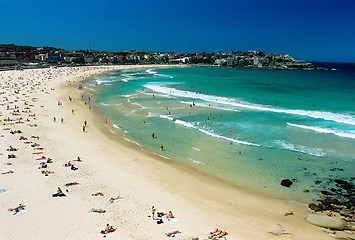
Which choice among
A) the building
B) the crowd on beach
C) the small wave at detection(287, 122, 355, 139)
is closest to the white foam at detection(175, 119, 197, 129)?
the crowd on beach

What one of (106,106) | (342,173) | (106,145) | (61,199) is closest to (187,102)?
(106,106)

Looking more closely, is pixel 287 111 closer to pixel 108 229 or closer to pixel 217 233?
pixel 217 233

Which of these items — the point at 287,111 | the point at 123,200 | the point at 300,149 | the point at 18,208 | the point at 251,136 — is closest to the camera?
the point at 18,208

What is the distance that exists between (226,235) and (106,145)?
1286 centimetres

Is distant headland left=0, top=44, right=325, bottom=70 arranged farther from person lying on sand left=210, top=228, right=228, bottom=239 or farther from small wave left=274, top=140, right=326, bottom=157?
person lying on sand left=210, top=228, right=228, bottom=239

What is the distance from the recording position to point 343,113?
30922 mm

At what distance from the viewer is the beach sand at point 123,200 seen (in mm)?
10469

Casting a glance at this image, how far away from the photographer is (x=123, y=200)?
12.7 m

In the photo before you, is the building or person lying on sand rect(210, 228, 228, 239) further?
the building

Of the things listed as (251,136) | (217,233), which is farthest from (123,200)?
(251,136)

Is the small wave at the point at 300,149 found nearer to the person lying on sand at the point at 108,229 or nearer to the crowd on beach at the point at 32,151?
the crowd on beach at the point at 32,151

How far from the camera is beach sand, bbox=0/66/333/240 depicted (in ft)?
34.3

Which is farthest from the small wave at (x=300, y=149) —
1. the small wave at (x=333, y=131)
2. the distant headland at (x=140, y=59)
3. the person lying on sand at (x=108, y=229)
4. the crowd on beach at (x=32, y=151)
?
the distant headland at (x=140, y=59)

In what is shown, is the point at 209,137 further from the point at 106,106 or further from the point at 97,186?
the point at 106,106
